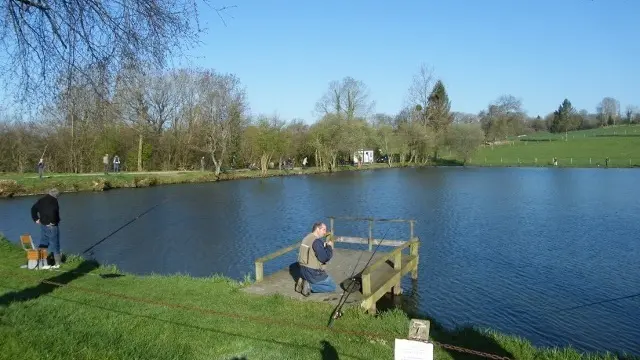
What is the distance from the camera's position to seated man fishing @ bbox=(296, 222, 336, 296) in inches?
413

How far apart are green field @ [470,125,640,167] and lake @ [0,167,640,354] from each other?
33.7 m

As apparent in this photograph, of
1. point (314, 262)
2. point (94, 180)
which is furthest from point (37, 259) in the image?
point (94, 180)

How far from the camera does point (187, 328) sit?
25.7 ft

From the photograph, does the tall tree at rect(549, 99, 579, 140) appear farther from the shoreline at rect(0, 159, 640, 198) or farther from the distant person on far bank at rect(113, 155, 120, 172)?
the distant person on far bank at rect(113, 155, 120, 172)

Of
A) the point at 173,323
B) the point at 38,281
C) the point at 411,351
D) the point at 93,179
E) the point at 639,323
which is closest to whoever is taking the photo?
the point at 411,351

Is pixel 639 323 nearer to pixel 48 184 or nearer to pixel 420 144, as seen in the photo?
pixel 48 184

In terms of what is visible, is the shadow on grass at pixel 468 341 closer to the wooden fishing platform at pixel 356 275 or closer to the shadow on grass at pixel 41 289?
the wooden fishing platform at pixel 356 275

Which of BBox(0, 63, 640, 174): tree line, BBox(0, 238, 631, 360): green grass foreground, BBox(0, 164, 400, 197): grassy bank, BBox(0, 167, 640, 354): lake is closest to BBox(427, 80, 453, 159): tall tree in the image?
BBox(0, 63, 640, 174): tree line

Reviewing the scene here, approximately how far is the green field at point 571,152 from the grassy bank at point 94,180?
143ft

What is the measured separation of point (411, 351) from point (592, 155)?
85385 millimetres

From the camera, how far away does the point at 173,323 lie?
26.4 feet

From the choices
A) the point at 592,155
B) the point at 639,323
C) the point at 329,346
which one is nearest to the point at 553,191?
the point at 639,323

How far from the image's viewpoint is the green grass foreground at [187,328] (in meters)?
6.62

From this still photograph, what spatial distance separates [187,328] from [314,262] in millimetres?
3402
